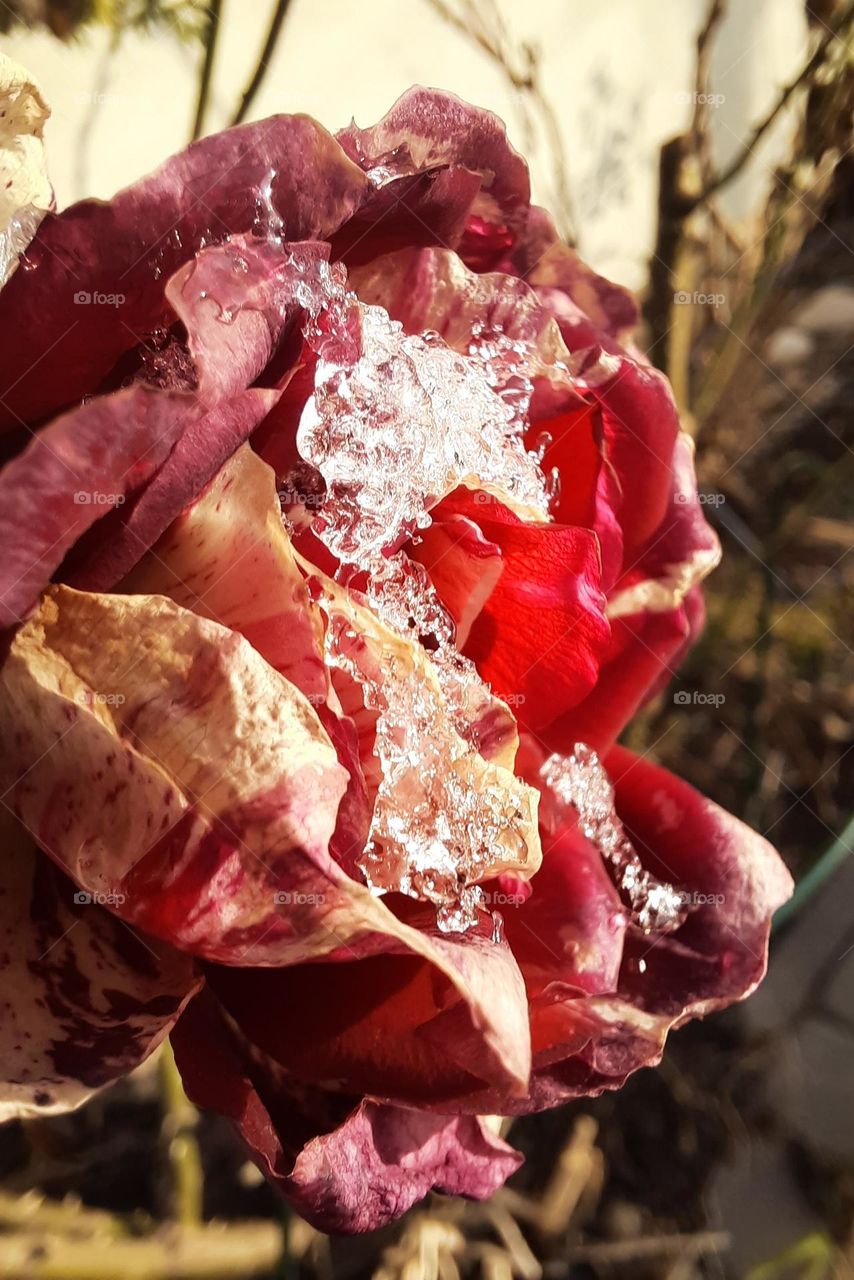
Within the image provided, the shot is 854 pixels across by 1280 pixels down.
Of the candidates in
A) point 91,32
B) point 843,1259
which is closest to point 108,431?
point 91,32

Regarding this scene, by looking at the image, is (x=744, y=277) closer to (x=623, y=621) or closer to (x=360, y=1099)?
(x=623, y=621)

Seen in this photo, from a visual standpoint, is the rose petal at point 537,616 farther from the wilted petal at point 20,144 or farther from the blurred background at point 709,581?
the blurred background at point 709,581

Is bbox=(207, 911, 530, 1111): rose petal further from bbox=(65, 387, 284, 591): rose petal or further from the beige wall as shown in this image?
the beige wall

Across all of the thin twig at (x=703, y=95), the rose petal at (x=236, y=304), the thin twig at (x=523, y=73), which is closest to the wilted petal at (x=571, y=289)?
the rose petal at (x=236, y=304)

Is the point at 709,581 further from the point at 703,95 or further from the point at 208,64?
the point at 208,64

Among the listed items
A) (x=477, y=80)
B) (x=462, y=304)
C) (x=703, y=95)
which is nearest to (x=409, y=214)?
(x=462, y=304)

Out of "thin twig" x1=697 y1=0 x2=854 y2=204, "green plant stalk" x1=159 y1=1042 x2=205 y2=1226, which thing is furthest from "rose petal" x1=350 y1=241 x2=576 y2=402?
"thin twig" x1=697 y1=0 x2=854 y2=204
